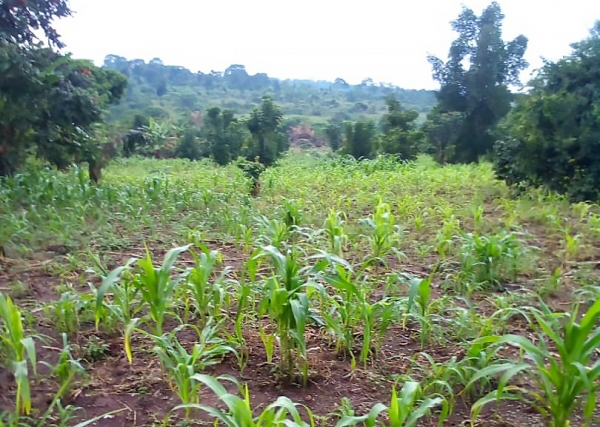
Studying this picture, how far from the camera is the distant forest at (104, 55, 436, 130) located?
27.6 meters

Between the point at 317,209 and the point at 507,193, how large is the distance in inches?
115

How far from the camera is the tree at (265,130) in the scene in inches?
509

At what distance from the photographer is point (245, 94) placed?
32.8 metres

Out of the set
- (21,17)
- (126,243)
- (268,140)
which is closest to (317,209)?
(126,243)

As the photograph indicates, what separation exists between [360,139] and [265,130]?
177 inches

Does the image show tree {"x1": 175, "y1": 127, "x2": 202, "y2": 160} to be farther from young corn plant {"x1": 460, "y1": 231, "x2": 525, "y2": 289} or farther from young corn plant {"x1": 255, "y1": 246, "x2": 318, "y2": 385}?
young corn plant {"x1": 255, "y1": 246, "x2": 318, "y2": 385}

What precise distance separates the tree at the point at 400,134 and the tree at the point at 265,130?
385 centimetres

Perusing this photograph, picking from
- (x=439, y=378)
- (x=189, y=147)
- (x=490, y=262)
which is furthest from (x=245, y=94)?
(x=439, y=378)

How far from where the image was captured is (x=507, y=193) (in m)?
7.17

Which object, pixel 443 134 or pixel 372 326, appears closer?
pixel 372 326

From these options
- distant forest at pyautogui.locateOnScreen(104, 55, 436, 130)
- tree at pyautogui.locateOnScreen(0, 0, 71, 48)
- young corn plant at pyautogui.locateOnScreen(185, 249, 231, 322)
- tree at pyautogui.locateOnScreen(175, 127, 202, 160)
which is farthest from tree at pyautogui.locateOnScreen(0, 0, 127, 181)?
distant forest at pyautogui.locateOnScreen(104, 55, 436, 130)

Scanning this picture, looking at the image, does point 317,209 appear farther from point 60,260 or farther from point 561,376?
point 561,376

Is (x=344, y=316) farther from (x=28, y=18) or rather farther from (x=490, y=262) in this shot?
(x=28, y=18)

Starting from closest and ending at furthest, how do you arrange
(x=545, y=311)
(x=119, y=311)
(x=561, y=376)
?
(x=561, y=376) → (x=545, y=311) → (x=119, y=311)
